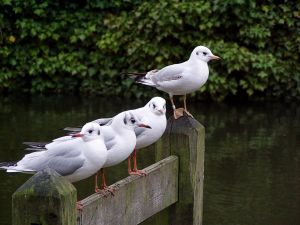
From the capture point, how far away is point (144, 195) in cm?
375

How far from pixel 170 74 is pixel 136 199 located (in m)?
2.13

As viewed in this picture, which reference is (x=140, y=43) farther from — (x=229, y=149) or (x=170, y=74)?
(x=170, y=74)

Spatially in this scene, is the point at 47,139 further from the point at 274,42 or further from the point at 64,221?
the point at 64,221

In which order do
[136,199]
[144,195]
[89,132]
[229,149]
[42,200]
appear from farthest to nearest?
[229,149] → [144,195] → [136,199] → [89,132] → [42,200]

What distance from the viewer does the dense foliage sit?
13352 millimetres

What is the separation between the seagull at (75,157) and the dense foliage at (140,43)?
9566 millimetres

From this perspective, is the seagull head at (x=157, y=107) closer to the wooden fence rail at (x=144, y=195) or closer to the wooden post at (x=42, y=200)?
the wooden fence rail at (x=144, y=195)

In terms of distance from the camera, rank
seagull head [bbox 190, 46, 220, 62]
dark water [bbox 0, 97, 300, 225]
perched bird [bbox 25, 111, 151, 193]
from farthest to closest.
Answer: dark water [bbox 0, 97, 300, 225] → seagull head [bbox 190, 46, 220, 62] → perched bird [bbox 25, 111, 151, 193]

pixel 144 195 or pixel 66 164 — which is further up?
pixel 66 164

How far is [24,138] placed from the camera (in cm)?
990

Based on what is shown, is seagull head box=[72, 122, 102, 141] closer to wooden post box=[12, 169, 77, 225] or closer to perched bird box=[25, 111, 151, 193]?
perched bird box=[25, 111, 151, 193]

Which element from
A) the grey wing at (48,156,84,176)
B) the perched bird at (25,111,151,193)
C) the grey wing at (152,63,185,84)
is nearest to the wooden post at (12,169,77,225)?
the grey wing at (48,156,84,176)

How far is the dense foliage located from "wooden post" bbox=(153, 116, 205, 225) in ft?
28.8

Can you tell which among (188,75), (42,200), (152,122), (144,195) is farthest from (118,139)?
(188,75)
